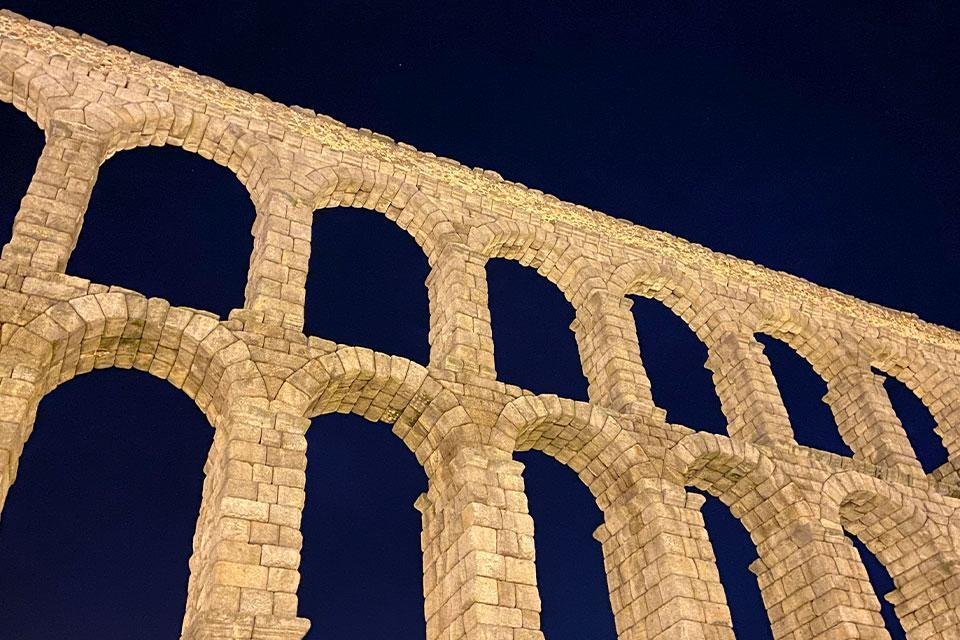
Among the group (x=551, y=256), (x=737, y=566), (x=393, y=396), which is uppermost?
(x=737, y=566)

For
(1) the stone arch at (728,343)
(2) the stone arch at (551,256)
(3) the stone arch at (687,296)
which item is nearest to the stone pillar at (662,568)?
(1) the stone arch at (728,343)

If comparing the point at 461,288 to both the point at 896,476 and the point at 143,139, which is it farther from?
the point at 896,476

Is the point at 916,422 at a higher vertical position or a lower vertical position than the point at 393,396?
higher

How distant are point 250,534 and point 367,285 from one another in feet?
122

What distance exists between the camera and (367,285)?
46.3 meters

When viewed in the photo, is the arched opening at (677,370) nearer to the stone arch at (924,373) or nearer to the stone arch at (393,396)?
the stone arch at (924,373)

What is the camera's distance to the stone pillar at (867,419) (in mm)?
17594

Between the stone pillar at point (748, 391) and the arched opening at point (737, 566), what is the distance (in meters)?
30.2

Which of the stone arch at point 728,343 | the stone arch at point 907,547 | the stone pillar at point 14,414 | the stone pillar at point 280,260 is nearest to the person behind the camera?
the stone pillar at point 14,414

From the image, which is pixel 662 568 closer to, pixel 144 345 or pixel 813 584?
pixel 813 584

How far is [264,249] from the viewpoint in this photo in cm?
1361

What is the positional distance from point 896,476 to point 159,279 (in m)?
33.4

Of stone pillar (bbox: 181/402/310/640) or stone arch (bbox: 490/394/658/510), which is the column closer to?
stone arch (bbox: 490/394/658/510)

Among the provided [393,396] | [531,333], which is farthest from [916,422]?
[393,396]
